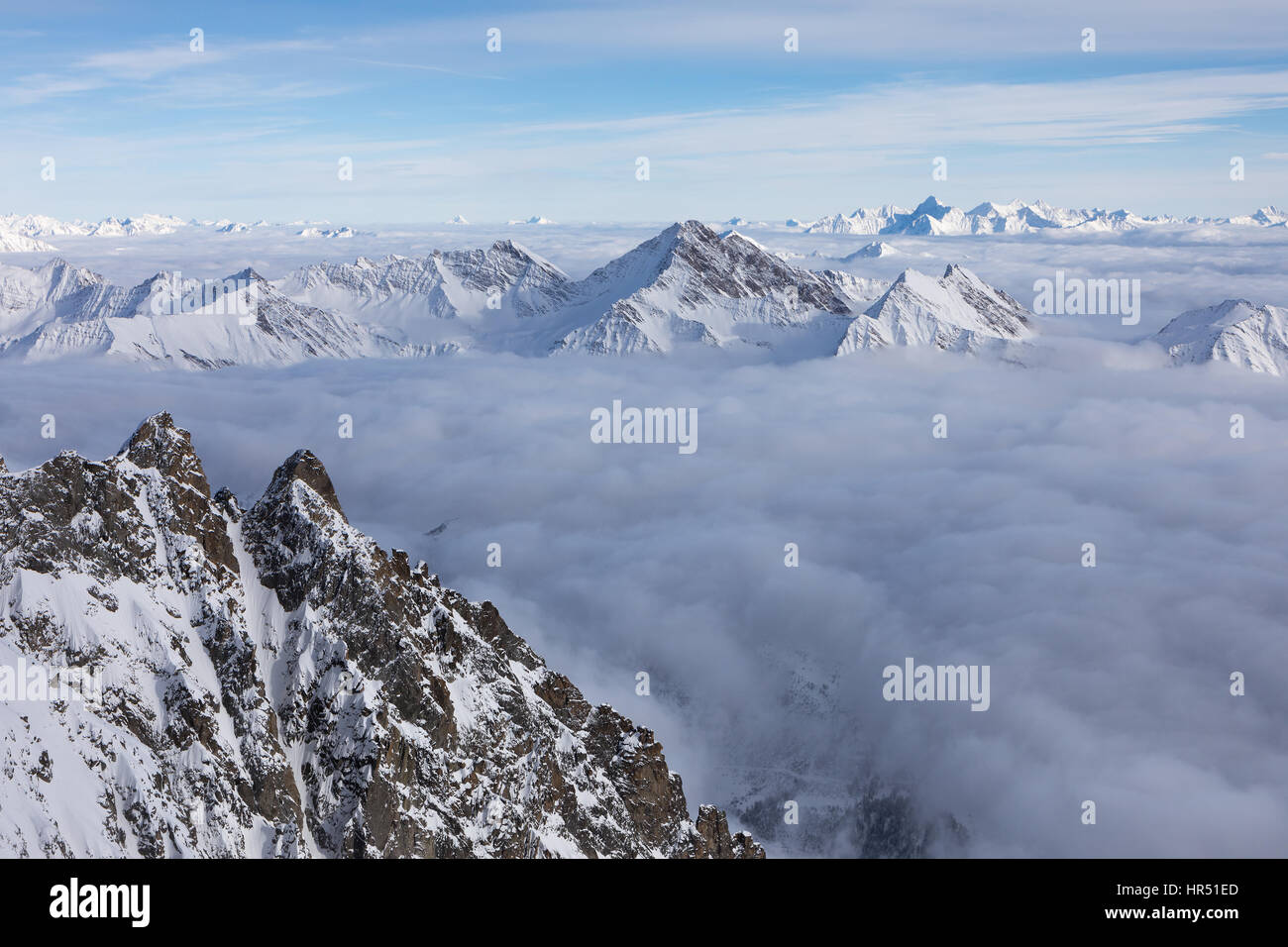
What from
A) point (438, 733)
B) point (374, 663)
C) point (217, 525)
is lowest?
point (438, 733)

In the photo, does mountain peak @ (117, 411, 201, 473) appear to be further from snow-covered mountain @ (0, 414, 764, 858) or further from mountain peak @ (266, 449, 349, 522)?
mountain peak @ (266, 449, 349, 522)

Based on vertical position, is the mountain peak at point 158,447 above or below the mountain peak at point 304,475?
above

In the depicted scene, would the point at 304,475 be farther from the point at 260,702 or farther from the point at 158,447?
the point at 260,702

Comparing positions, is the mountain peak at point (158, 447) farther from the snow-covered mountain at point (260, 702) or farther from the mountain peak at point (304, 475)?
the mountain peak at point (304, 475)

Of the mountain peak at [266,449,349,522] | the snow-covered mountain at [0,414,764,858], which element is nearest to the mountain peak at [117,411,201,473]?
the snow-covered mountain at [0,414,764,858]

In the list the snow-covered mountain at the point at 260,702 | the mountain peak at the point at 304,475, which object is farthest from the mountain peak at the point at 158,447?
the mountain peak at the point at 304,475
